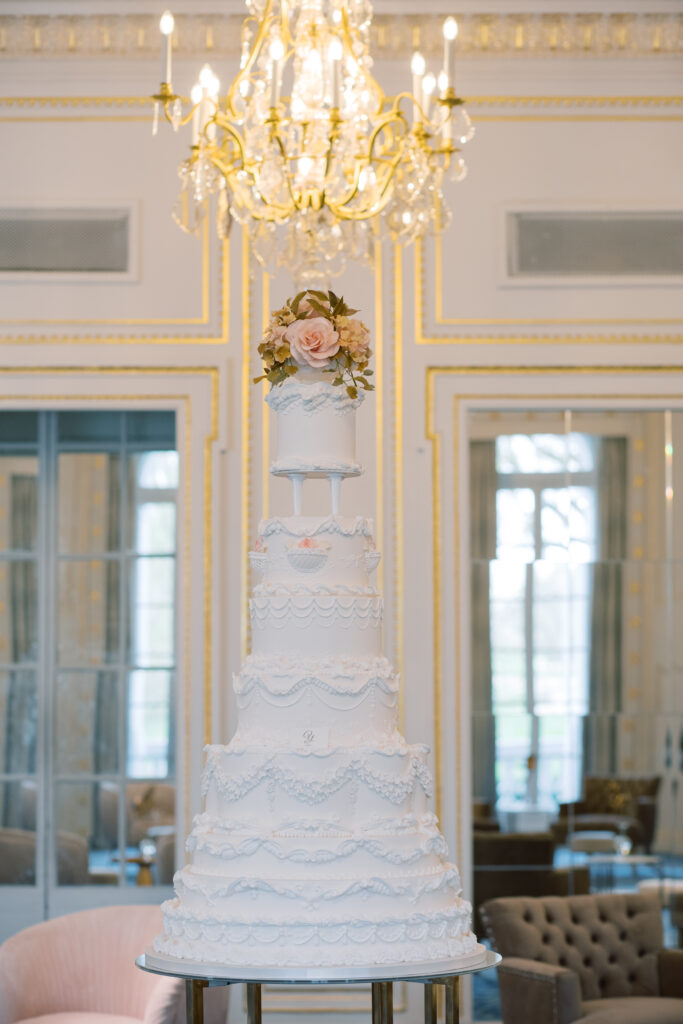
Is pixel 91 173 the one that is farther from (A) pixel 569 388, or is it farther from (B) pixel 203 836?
(B) pixel 203 836

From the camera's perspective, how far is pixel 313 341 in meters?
3.41

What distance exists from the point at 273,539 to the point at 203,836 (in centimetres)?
76

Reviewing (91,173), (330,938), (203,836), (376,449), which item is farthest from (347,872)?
(91,173)

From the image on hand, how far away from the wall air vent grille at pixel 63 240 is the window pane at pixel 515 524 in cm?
184

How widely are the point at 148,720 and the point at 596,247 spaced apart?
2692 millimetres

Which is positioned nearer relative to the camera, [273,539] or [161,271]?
[273,539]

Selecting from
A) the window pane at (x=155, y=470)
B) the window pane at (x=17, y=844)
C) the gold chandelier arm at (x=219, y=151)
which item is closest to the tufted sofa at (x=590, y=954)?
→ the window pane at (x=17, y=844)

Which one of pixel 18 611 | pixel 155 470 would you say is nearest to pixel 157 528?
pixel 155 470

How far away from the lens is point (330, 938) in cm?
308

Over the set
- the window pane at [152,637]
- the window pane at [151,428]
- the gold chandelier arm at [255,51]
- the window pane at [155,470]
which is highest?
the gold chandelier arm at [255,51]

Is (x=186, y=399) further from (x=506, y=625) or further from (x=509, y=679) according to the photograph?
(x=509, y=679)

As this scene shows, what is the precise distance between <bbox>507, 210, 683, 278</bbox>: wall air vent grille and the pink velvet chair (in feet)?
9.72

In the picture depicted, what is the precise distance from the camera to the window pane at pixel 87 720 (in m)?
5.62

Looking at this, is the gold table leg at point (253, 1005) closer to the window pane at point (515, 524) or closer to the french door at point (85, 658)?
the french door at point (85, 658)
